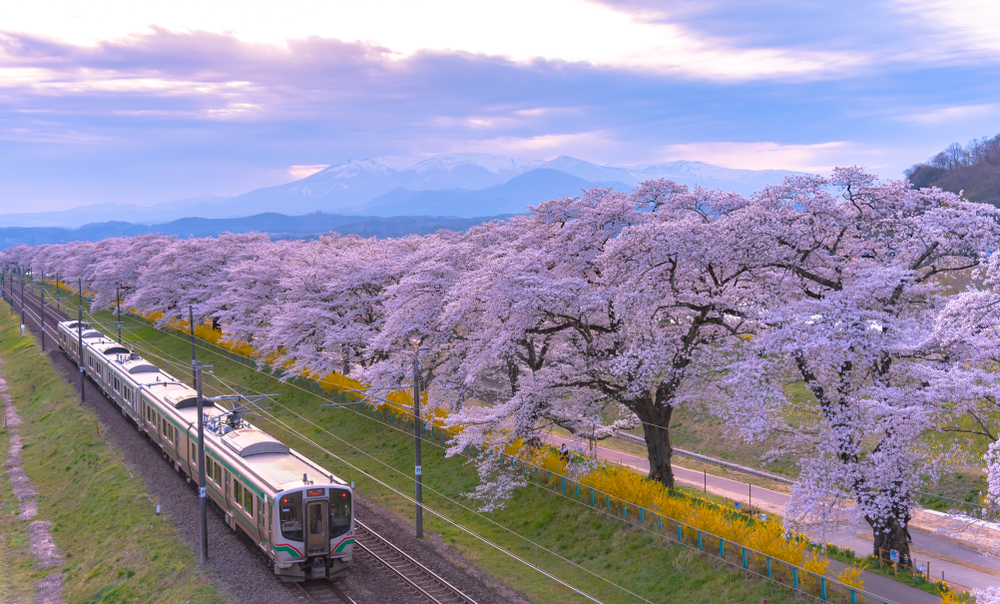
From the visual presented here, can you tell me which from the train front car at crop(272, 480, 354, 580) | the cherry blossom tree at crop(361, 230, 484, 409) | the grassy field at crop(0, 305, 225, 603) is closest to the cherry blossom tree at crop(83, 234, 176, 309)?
the grassy field at crop(0, 305, 225, 603)

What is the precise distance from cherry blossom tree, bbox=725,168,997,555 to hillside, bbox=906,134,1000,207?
225 feet

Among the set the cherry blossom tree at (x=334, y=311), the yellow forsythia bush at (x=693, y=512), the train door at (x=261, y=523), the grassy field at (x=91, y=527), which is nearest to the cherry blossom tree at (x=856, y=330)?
the yellow forsythia bush at (x=693, y=512)

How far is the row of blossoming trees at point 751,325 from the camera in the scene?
18359 mm

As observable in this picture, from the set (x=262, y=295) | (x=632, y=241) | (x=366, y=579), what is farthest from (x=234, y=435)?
(x=262, y=295)

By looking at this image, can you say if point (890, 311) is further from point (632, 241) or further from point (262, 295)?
point (262, 295)

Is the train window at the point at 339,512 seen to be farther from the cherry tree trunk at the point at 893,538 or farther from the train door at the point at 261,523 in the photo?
the cherry tree trunk at the point at 893,538

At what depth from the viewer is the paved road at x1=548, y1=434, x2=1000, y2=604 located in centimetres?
1931

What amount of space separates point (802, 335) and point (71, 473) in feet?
111

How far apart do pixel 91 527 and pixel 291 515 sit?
14.1m

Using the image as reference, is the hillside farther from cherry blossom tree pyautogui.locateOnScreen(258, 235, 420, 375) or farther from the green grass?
the green grass

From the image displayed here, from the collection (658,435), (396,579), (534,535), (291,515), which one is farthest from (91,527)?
(658,435)

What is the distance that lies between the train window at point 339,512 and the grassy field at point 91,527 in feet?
11.9

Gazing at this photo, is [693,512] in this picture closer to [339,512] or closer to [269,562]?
[339,512]

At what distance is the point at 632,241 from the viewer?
2270 centimetres
